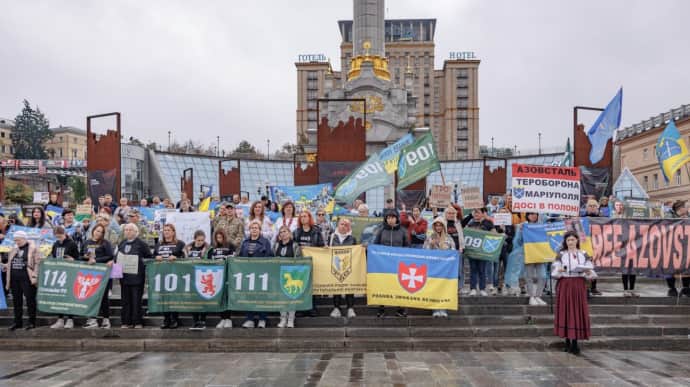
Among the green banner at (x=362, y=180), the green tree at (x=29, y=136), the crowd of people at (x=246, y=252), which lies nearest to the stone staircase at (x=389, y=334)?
the crowd of people at (x=246, y=252)

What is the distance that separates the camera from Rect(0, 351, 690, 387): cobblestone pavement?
6.77m

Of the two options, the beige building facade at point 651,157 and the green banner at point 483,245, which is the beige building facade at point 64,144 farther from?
the green banner at point 483,245

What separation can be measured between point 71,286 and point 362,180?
258 inches

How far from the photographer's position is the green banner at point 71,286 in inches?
367

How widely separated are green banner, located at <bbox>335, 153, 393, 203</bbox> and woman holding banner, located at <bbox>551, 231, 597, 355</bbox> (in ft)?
18.1

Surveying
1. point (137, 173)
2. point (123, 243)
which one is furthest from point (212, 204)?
point (137, 173)

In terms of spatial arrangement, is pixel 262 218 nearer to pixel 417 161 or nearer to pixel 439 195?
pixel 439 195

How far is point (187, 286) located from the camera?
30.2ft

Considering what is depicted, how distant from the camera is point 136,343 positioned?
8844 millimetres

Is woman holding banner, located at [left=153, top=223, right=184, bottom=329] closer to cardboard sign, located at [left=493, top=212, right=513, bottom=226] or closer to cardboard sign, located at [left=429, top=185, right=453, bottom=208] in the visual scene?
cardboard sign, located at [left=429, top=185, right=453, bottom=208]

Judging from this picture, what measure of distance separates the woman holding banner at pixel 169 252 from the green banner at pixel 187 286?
12 centimetres

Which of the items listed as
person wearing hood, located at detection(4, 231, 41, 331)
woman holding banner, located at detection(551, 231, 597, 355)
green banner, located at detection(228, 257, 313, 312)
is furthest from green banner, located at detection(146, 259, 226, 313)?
woman holding banner, located at detection(551, 231, 597, 355)

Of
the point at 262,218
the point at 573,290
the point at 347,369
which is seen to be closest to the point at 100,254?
the point at 262,218

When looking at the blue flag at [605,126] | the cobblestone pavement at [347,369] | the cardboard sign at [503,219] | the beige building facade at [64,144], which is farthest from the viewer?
the beige building facade at [64,144]
